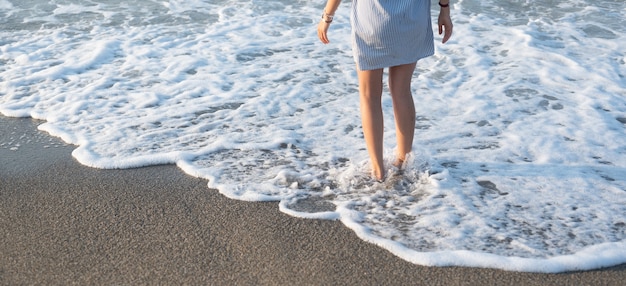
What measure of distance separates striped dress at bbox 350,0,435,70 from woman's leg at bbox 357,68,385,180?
0.10 metres

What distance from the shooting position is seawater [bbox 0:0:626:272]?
11.6 ft

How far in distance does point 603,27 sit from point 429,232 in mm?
5260

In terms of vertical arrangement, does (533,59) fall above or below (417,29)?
below

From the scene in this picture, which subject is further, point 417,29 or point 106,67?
point 106,67

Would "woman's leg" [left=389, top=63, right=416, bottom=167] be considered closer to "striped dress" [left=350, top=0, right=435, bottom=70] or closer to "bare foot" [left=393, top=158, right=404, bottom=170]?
"bare foot" [left=393, top=158, right=404, bottom=170]

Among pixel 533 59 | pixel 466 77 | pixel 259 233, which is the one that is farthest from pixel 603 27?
pixel 259 233

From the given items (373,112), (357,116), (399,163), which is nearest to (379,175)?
(399,163)

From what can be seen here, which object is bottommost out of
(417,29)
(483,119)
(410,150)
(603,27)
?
(603,27)

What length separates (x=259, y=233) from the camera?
3406 mm

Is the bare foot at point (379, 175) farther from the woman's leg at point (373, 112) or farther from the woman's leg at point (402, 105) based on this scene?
the woman's leg at point (402, 105)

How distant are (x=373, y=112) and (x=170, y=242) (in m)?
1.26

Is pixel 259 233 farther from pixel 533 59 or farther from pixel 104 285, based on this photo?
pixel 533 59

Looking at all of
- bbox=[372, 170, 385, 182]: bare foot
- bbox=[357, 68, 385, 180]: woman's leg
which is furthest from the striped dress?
bbox=[372, 170, 385, 182]: bare foot

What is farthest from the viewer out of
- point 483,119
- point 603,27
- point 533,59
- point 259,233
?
point 603,27
